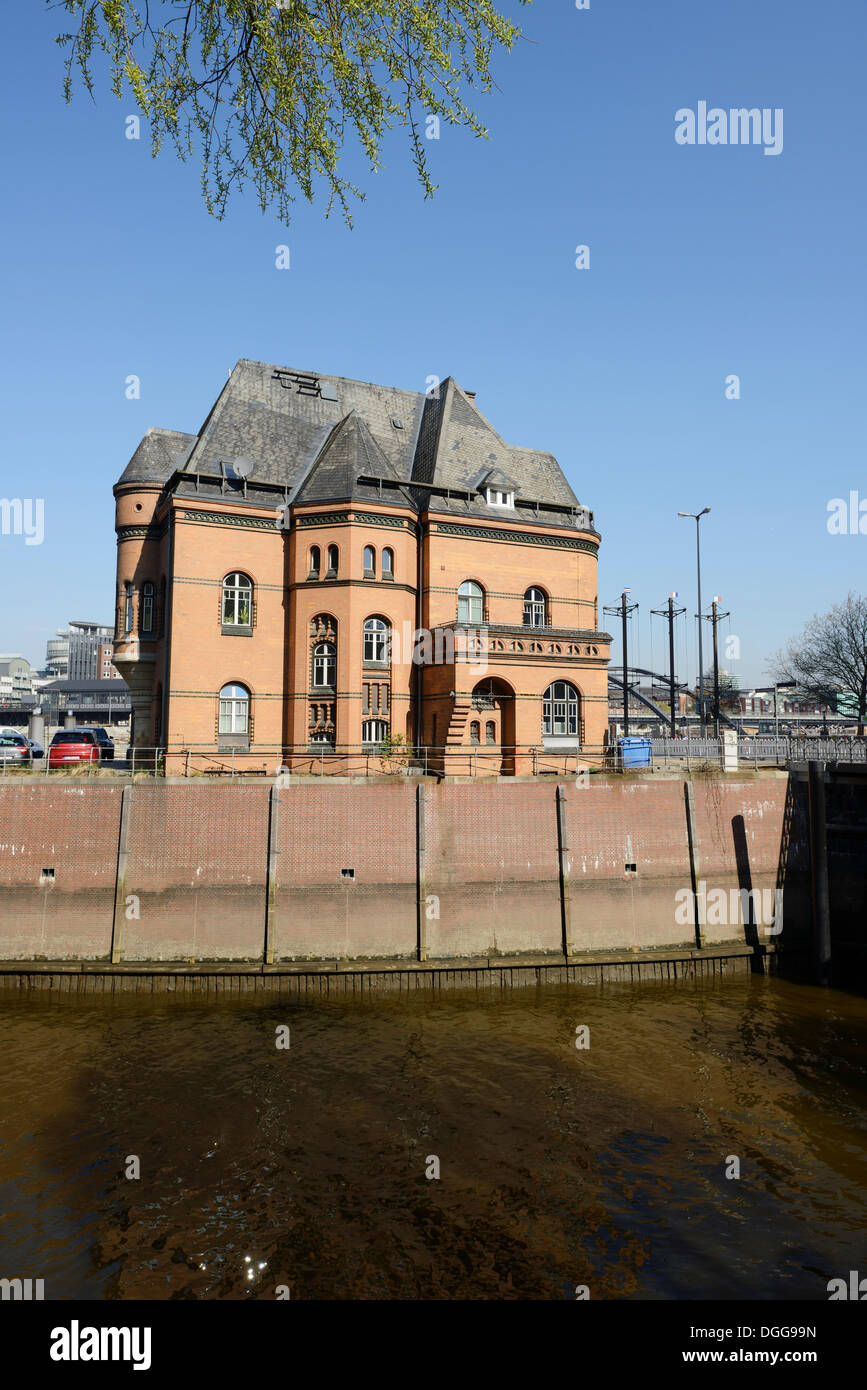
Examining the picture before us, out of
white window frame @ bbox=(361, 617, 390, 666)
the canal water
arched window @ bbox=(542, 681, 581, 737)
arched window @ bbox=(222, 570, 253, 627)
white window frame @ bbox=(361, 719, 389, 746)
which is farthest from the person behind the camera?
arched window @ bbox=(542, 681, 581, 737)

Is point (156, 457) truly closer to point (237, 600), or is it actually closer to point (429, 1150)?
point (237, 600)

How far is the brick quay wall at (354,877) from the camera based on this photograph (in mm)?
22297

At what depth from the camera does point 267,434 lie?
33.4 m

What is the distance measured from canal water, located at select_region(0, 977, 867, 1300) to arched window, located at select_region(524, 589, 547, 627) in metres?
18.7

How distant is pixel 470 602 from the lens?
34.2m

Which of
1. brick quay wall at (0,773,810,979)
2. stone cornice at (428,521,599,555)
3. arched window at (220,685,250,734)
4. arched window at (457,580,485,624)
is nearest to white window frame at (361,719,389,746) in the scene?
arched window at (220,685,250,734)

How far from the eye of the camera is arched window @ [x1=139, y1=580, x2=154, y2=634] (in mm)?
33500

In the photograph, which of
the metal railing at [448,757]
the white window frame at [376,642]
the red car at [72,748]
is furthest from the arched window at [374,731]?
the red car at [72,748]

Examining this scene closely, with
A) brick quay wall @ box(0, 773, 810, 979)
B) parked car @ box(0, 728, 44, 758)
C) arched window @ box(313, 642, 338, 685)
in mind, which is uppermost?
arched window @ box(313, 642, 338, 685)

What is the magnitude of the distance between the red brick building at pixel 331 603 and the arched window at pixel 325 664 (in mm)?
55

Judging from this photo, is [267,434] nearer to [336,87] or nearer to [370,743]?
[370,743]

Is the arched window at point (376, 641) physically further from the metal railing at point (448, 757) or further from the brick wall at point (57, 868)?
the brick wall at point (57, 868)

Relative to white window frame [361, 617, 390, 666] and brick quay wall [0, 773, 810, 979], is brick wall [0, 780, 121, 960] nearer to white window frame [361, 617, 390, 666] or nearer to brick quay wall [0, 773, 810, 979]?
brick quay wall [0, 773, 810, 979]
